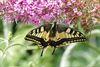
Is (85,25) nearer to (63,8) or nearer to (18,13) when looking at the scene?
(63,8)

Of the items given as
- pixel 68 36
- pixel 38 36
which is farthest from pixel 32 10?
pixel 68 36

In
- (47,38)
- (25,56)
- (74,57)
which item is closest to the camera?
(47,38)

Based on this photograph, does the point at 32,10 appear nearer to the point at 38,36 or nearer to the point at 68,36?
the point at 38,36

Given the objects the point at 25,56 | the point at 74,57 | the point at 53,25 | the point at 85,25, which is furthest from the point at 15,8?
the point at 74,57

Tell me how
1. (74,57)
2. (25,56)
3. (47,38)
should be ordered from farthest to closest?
(74,57) < (25,56) < (47,38)

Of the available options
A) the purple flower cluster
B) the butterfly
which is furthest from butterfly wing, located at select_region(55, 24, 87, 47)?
the purple flower cluster

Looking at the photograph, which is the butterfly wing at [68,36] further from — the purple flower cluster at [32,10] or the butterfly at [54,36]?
the purple flower cluster at [32,10]

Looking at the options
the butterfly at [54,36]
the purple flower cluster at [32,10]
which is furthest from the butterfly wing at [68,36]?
the purple flower cluster at [32,10]
